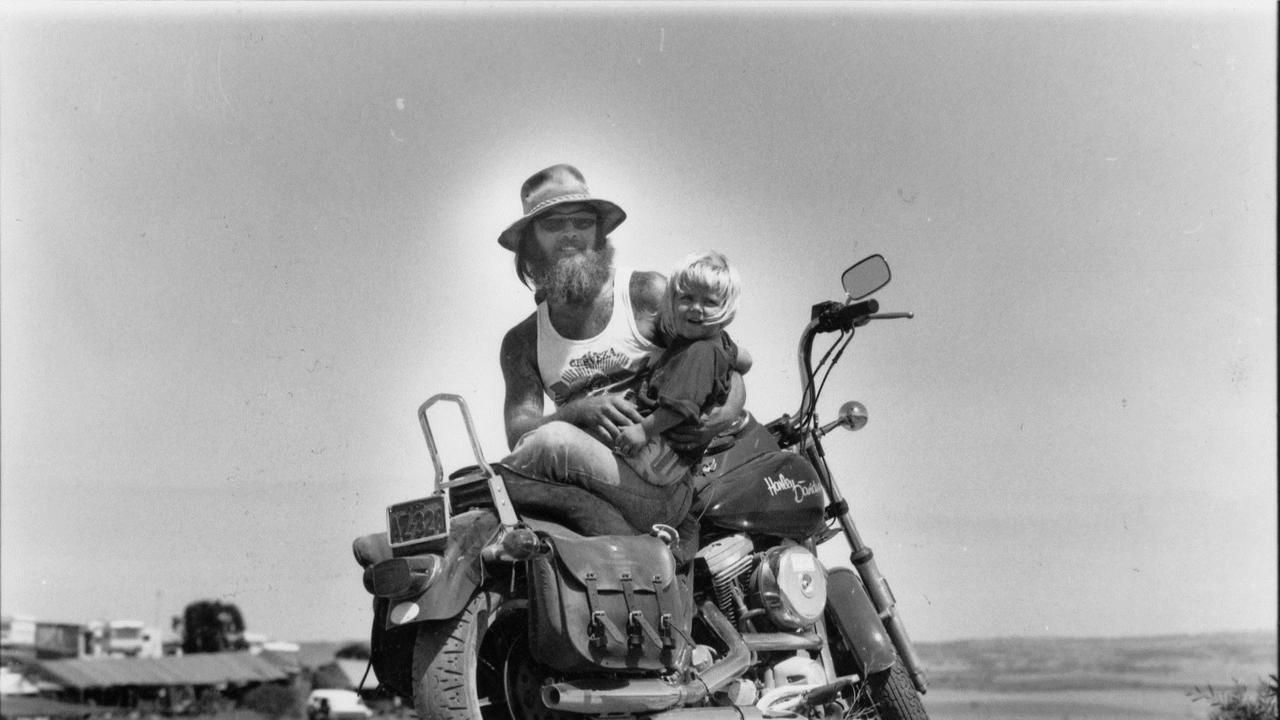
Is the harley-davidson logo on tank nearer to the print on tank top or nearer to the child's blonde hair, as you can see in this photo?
the print on tank top

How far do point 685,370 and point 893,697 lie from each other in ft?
5.86

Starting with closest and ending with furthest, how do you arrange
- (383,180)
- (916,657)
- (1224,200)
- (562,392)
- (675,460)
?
(675,460)
(562,392)
(916,657)
(383,180)
(1224,200)

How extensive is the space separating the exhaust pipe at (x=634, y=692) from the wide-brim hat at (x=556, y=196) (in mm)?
1745

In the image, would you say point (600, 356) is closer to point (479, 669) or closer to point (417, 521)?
point (417, 521)

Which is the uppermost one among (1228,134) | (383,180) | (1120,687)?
(383,180)

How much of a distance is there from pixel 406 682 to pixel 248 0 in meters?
3.36

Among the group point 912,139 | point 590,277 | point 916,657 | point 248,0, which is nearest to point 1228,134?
point 912,139

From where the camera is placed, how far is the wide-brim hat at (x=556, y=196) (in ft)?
18.9

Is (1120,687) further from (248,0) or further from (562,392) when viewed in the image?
(248,0)

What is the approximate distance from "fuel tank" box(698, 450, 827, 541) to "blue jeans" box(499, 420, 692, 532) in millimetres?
520

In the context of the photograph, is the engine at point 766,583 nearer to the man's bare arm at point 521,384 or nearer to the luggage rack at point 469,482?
the man's bare arm at point 521,384

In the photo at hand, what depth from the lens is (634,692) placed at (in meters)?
4.88

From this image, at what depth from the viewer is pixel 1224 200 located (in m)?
7.91

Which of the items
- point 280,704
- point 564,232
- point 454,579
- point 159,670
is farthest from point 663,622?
point 159,670
